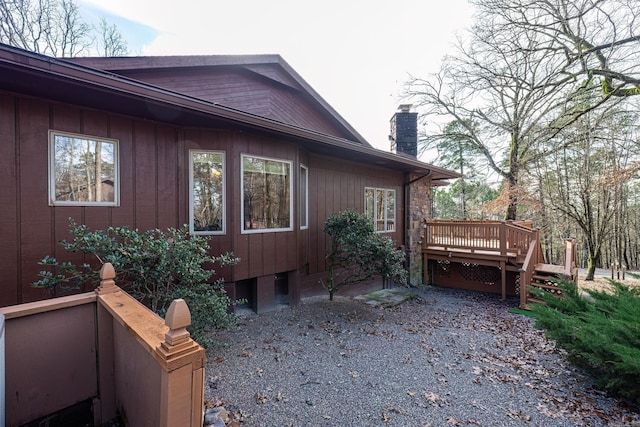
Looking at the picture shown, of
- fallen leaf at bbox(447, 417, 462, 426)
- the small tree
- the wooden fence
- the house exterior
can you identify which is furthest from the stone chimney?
the wooden fence

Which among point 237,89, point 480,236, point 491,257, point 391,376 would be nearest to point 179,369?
point 391,376

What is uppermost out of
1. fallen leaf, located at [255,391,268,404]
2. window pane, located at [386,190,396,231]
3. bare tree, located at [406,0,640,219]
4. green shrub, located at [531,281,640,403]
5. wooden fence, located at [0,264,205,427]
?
bare tree, located at [406,0,640,219]

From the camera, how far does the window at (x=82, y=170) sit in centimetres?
361

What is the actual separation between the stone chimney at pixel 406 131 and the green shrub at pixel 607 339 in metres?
6.93

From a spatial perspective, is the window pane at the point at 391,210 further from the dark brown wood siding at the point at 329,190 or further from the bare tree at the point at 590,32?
the bare tree at the point at 590,32

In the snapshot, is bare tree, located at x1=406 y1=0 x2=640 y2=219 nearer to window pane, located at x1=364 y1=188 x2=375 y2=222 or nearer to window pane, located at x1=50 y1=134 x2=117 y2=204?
window pane, located at x1=364 y1=188 x2=375 y2=222

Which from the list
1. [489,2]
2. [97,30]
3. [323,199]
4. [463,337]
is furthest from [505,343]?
[97,30]

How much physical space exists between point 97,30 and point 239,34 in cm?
692

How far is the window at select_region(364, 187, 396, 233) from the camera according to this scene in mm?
8320

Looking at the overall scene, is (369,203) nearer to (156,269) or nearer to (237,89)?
(237,89)

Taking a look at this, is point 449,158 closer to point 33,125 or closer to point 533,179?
point 533,179

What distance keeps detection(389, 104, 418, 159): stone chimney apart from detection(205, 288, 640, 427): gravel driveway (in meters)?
6.37

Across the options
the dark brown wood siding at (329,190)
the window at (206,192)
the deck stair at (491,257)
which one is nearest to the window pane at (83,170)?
the window at (206,192)

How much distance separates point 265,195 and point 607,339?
495cm
